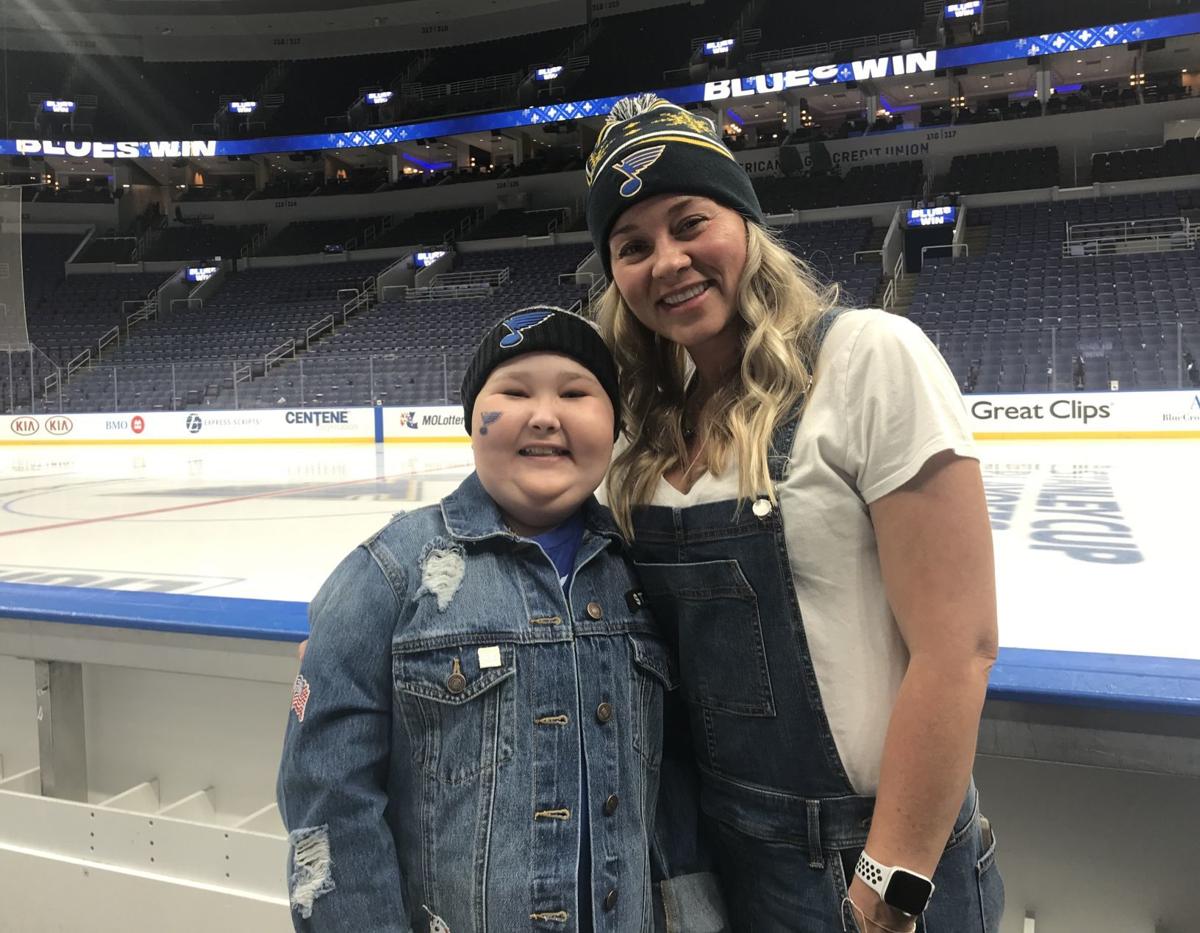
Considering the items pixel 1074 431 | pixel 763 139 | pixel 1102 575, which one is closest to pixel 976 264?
pixel 1074 431

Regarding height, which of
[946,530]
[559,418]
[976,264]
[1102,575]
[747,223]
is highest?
[976,264]

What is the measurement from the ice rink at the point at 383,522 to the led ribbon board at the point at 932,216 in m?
9.64

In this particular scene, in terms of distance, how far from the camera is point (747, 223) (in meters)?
1.04

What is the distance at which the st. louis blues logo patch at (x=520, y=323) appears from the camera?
989 millimetres

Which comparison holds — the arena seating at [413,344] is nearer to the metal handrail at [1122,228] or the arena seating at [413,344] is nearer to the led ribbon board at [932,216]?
the led ribbon board at [932,216]

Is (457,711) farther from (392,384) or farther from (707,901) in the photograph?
(392,384)

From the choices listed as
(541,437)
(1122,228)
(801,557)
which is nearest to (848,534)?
(801,557)

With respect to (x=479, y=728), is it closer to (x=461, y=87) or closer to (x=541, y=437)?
(x=541, y=437)

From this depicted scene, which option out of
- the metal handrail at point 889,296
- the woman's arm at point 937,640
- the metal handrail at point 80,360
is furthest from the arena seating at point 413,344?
the woman's arm at point 937,640

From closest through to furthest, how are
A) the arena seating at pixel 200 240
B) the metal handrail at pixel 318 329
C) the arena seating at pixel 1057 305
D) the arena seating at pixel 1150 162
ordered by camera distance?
the arena seating at pixel 1057 305 → the arena seating at pixel 1150 162 → the metal handrail at pixel 318 329 → the arena seating at pixel 200 240

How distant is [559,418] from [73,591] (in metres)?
1.33

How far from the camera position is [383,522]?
5.13 metres

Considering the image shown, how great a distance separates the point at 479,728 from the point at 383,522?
4.38 m

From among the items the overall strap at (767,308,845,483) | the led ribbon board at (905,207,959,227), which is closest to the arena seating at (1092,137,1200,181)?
the led ribbon board at (905,207,959,227)
